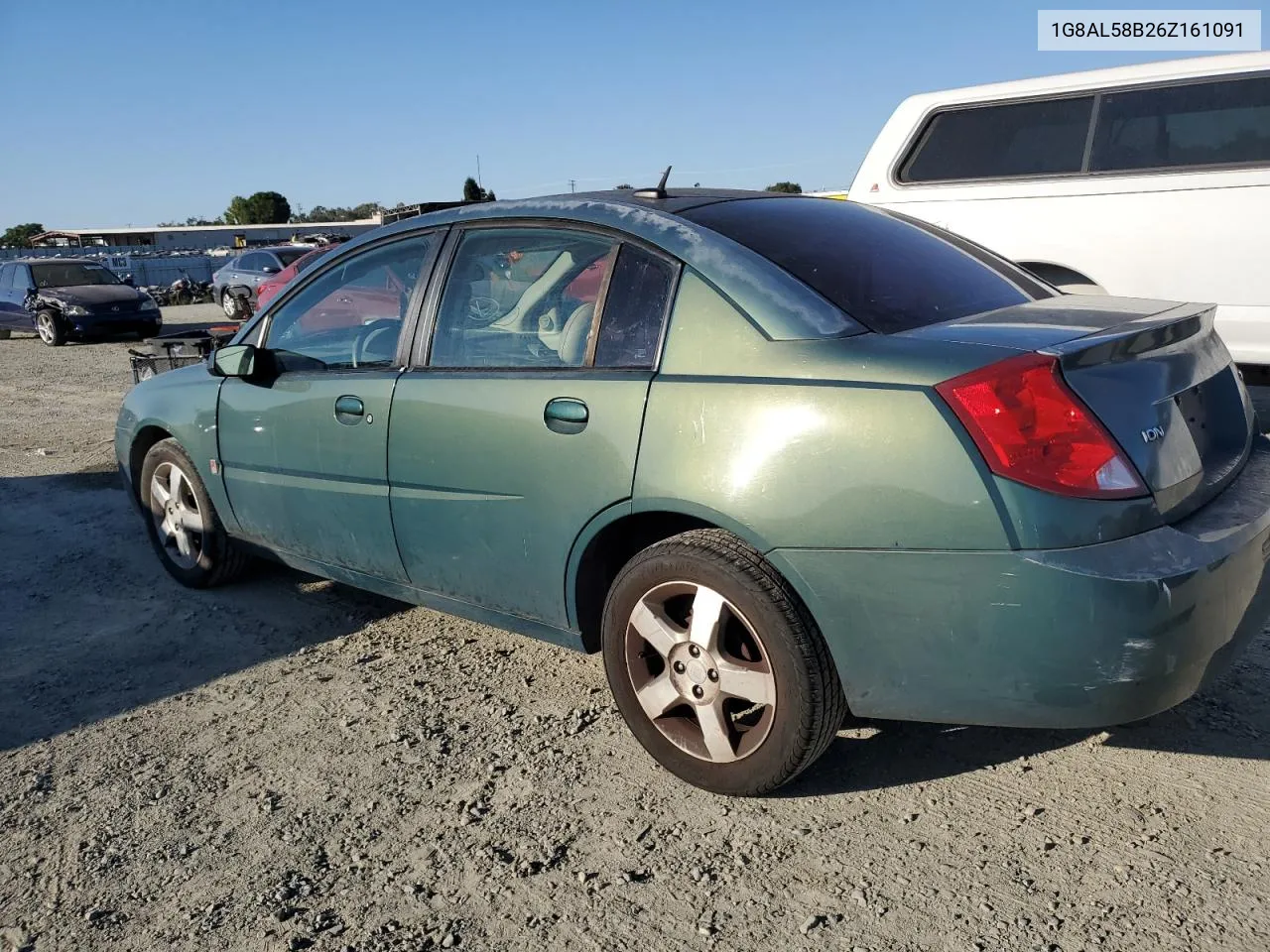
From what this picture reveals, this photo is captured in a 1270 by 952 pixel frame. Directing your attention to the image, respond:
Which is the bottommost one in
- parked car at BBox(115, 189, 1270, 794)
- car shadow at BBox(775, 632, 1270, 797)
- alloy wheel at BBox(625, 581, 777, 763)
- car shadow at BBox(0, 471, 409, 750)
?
car shadow at BBox(775, 632, 1270, 797)

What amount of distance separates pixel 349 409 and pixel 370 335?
333 millimetres

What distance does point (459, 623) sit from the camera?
13.9 feet

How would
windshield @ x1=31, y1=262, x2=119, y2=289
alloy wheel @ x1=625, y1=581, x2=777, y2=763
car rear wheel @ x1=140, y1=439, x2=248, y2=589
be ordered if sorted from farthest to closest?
windshield @ x1=31, y1=262, x2=119, y2=289 → car rear wheel @ x1=140, y1=439, x2=248, y2=589 → alloy wheel @ x1=625, y1=581, x2=777, y2=763

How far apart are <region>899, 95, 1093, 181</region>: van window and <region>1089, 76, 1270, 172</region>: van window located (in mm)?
166

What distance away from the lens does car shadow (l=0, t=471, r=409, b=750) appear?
12.2 ft

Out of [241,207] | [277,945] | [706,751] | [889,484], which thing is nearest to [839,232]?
[889,484]

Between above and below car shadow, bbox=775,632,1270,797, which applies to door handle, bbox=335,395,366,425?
above

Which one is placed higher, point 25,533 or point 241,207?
point 241,207

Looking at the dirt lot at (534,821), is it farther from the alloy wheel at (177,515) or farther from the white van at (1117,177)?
the white van at (1117,177)

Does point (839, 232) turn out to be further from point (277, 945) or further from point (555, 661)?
point (277, 945)

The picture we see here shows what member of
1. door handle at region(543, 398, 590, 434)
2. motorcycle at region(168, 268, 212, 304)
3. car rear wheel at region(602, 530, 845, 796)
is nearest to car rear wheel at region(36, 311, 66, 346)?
motorcycle at region(168, 268, 212, 304)

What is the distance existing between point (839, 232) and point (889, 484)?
114 cm

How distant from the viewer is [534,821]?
9.07 feet

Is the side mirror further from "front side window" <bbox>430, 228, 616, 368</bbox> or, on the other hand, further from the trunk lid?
the trunk lid
